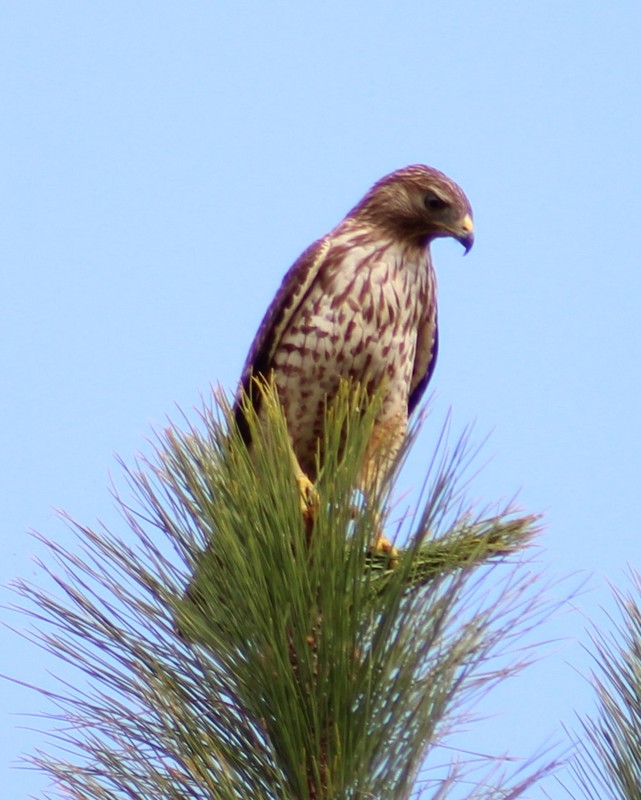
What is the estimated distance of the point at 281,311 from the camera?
5.00m

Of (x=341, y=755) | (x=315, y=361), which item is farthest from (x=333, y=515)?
(x=315, y=361)

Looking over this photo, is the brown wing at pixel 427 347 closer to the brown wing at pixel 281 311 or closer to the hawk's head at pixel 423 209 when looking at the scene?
the hawk's head at pixel 423 209

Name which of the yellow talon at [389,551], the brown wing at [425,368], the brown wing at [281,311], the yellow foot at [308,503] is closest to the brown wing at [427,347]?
the brown wing at [425,368]

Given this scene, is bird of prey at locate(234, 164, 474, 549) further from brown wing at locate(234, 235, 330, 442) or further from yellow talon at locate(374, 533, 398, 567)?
yellow talon at locate(374, 533, 398, 567)

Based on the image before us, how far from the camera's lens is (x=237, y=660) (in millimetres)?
2912

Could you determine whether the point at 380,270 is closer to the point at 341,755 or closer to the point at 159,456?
the point at 159,456

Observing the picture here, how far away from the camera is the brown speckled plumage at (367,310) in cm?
477

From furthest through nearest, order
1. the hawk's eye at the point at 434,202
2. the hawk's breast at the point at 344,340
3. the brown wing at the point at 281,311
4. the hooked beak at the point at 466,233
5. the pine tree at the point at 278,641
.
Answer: the hawk's eye at the point at 434,202 < the hooked beak at the point at 466,233 < the brown wing at the point at 281,311 < the hawk's breast at the point at 344,340 < the pine tree at the point at 278,641

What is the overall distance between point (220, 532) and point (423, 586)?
1.51 ft

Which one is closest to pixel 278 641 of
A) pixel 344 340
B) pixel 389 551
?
pixel 389 551

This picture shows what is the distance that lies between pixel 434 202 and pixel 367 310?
64 cm

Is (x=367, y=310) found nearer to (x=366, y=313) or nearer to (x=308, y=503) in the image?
(x=366, y=313)

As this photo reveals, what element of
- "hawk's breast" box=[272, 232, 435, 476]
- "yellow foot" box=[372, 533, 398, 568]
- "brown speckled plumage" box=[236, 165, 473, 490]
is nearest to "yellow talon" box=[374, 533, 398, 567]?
"yellow foot" box=[372, 533, 398, 568]

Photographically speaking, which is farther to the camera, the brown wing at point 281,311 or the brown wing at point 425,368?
the brown wing at point 425,368
